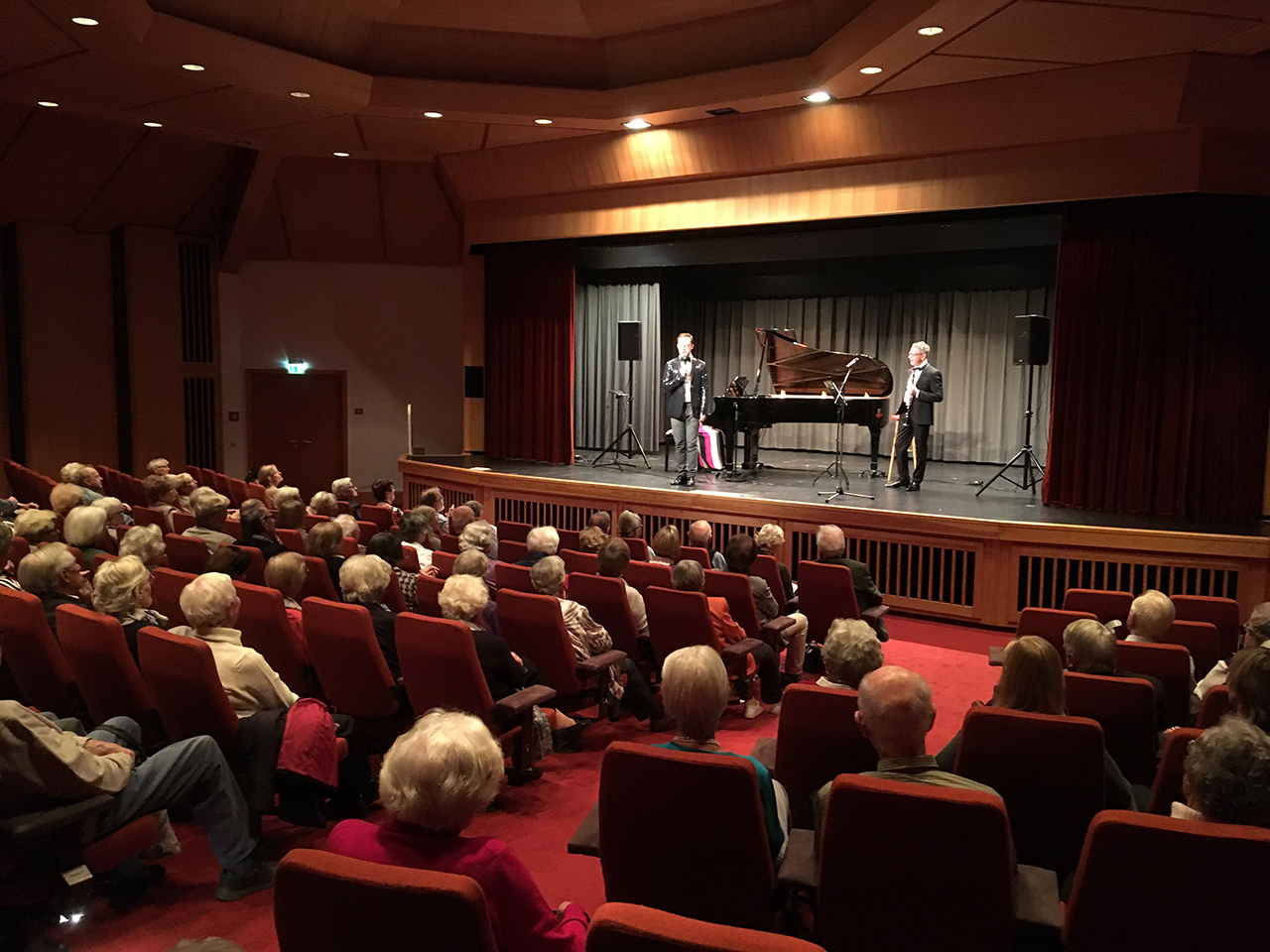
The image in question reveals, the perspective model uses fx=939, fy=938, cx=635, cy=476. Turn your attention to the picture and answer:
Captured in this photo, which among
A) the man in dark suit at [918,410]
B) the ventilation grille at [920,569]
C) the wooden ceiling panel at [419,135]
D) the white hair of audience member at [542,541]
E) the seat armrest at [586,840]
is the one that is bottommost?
the ventilation grille at [920,569]

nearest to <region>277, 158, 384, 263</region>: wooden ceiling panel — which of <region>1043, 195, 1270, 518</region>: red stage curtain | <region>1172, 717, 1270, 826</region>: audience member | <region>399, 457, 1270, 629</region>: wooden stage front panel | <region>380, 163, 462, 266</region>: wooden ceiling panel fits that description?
<region>380, 163, 462, 266</region>: wooden ceiling panel

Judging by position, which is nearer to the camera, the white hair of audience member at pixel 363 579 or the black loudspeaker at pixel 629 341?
the white hair of audience member at pixel 363 579

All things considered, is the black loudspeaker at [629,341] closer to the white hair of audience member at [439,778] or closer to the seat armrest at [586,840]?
the seat armrest at [586,840]

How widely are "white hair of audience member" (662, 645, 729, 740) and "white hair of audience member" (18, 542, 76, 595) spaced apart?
8.73 ft

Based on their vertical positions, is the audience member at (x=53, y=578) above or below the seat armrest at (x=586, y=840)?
above

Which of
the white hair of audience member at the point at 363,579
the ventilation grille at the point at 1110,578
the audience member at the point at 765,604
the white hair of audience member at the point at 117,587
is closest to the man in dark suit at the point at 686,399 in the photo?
the ventilation grille at the point at 1110,578

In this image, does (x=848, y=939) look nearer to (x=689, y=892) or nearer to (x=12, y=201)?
(x=689, y=892)

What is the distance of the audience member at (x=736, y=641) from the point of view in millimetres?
4574

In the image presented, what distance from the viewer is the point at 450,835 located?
69.2 inches

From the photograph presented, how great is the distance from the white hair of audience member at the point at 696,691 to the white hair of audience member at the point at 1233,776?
102 cm

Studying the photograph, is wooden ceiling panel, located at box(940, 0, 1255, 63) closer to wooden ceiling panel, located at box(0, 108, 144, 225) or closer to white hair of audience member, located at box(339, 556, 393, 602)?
white hair of audience member, located at box(339, 556, 393, 602)

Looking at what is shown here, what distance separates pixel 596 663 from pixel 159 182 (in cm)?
954

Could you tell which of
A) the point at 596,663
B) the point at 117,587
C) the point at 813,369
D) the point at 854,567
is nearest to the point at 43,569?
the point at 117,587

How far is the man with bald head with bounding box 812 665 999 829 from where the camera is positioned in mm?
2161
